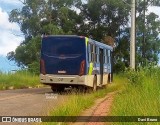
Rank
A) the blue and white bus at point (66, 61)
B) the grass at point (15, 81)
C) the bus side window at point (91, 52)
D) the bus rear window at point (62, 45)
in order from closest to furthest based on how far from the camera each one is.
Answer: the blue and white bus at point (66, 61)
the bus rear window at point (62, 45)
the bus side window at point (91, 52)
the grass at point (15, 81)

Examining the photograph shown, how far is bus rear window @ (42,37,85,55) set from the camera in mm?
22906

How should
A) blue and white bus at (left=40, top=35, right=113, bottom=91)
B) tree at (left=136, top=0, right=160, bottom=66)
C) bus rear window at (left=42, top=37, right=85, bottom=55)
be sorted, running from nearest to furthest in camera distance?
1. blue and white bus at (left=40, top=35, right=113, bottom=91)
2. bus rear window at (left=42, top=37, right=85, bottom=55)
3. tree at (left=136, top=0, right=160, bottom=66)

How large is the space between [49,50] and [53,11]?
119ft

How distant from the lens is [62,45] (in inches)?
909

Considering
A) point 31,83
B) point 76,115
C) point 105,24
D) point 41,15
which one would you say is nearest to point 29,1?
point 41,15

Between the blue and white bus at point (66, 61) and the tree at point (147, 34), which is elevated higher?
the tree at point (147, 34)

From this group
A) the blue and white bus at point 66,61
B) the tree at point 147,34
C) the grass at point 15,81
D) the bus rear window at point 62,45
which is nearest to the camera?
the blue and white bus at point 66,61

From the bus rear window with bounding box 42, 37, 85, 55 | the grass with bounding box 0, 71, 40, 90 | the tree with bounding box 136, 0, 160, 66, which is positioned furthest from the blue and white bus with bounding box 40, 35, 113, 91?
the tree with bounding box 136, 0, 160, 66

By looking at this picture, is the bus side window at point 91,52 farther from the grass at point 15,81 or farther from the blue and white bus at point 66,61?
the grass at point 15,81

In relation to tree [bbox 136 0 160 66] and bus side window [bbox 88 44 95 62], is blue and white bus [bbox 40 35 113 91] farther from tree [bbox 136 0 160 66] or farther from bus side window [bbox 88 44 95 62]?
tree [bbox 136 0 160 66]

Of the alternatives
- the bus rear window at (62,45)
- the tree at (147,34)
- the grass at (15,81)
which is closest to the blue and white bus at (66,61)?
the bus rear window at (62,45)

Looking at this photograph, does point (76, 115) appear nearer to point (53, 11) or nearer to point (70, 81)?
point (70, 81)

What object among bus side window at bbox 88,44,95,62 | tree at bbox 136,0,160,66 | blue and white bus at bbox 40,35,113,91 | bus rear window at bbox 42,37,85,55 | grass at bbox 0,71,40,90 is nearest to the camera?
blue and white bus at bbox 40,35,113,91

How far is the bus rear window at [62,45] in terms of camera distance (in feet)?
75.2
